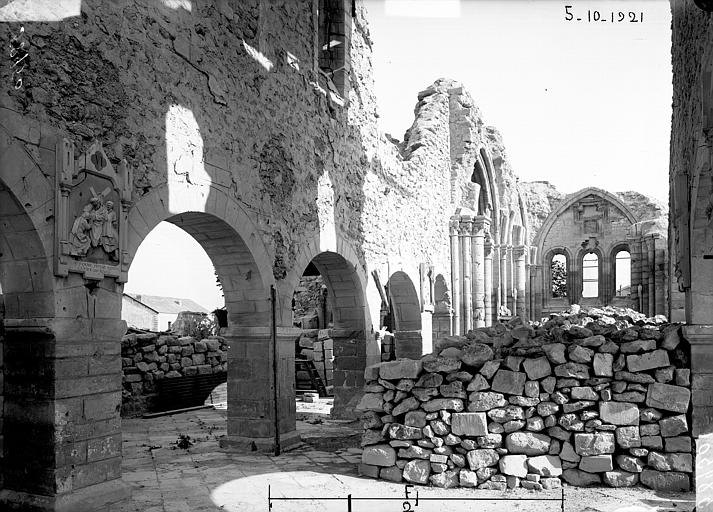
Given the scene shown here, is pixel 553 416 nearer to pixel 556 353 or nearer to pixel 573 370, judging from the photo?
pixel 573 370

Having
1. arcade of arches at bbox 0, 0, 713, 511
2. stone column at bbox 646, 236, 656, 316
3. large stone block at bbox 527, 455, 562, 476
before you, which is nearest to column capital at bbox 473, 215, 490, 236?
arcade of arches at bbox 0, 0, 713, 511

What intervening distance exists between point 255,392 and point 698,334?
516 centimetres

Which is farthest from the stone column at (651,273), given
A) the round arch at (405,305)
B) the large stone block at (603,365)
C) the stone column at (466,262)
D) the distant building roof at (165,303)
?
the distant building roof at (165,303)

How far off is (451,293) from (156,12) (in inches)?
461

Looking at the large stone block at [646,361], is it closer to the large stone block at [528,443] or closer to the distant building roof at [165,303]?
the large stone block at [528,443]

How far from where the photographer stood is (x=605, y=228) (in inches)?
1153

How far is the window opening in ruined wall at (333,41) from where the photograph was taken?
1160cm

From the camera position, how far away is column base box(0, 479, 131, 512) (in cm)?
535

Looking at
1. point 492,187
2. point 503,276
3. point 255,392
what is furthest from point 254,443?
point 503,276

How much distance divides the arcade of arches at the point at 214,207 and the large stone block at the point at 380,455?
1.92 meters

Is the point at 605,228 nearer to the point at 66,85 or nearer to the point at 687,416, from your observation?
the point at 687,416

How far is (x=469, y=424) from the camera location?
6.50 m

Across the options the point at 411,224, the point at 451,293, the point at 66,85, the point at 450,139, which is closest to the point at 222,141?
the point at 66,85

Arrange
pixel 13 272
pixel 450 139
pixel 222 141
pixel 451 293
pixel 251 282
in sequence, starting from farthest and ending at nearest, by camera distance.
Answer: pixel 450 139
pixel 451 293
pixel 251 282
pixel 222 141
pixel 13 272
